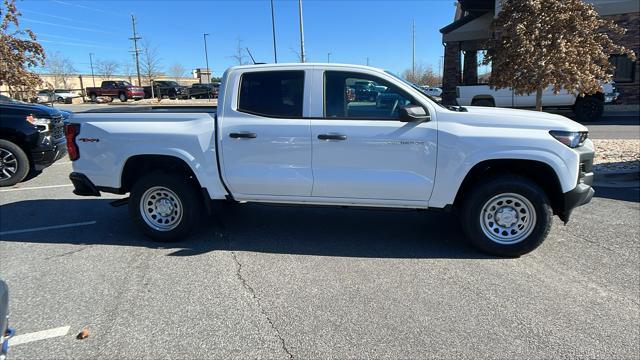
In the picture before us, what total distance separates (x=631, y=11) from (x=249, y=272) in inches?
855

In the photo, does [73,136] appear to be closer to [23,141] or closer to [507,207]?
[23,141]

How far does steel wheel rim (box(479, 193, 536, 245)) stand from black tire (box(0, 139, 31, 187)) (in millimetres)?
7972

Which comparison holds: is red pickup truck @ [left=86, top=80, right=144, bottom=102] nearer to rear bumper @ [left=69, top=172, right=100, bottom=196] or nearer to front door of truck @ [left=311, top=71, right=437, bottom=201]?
rear bumper @ [left=69, top=172, right=100, bottom=196]

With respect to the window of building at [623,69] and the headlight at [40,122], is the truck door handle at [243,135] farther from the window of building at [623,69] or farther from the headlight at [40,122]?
the window of building at [623,69]

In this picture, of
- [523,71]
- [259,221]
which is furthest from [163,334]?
[523,71]

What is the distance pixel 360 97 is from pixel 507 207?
6.25ft

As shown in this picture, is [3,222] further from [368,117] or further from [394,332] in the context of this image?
[394,332]

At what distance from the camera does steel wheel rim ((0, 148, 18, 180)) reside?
797cm

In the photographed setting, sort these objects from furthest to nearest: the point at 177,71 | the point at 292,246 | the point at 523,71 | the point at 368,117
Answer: the point at 177,71, the point at 523,71, the point at 292,246, the point at 368,117

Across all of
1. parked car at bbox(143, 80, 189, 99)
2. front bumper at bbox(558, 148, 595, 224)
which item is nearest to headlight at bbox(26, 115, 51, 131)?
front bumper at bbox(558, 148, 595, 224)

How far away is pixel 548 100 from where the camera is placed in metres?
16.4

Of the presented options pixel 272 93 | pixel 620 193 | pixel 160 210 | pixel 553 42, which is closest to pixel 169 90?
pixel 553 42

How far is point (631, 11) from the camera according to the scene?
18.7 meters

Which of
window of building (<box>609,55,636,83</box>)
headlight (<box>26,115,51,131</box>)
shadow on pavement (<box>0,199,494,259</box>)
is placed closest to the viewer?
shadow on pavement (<box>0,199,494,259</box>)
